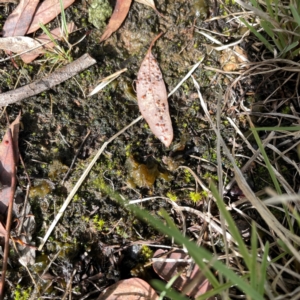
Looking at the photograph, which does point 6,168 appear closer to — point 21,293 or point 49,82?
point 49,82

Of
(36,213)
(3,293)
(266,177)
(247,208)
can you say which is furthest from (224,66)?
(3,293)

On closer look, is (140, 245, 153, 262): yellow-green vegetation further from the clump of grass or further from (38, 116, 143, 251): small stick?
the clump of grass

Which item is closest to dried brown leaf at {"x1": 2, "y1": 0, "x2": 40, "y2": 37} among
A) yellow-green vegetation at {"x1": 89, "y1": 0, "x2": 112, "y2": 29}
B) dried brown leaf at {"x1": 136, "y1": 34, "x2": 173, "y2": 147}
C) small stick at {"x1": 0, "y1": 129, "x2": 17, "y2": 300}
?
yellow-green vegetation at {"x1": 89, "y1": 0, "x2": 112, "y2": 29}

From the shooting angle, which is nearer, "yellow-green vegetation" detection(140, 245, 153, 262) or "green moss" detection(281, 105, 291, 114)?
"yellow-green vegetation" detection(140, 245, 153, 262)

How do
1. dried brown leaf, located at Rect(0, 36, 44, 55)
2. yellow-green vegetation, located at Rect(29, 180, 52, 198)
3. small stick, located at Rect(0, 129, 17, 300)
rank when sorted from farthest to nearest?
dried brown leaf, located at Rect(0, 36, 44, 55) → yellow-green vegetation, located at Rect(29, 180, 52, 198) → small stick, located at Rect(0, 129, 17, 300)

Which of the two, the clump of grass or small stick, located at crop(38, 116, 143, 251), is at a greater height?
the clump of grass

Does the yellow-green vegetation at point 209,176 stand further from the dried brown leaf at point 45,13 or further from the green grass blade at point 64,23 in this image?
the dried brown leaf at point 45,13

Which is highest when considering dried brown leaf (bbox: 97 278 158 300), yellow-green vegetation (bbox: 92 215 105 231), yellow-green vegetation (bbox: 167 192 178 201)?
yellow-green vegetation (bbox: 167 192 178 201)
